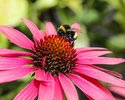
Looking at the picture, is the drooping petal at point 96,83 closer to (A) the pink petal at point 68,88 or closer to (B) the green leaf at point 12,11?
(A) the pink petal at point 68,88

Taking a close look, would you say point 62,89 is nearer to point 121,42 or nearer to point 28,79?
point 28,79

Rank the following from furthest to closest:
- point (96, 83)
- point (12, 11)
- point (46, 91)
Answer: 1. point (12, 11)
2. point (96, 83)
3. point (46, 91)

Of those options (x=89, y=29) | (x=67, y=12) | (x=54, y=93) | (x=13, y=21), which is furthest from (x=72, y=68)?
(x=89, y=29)

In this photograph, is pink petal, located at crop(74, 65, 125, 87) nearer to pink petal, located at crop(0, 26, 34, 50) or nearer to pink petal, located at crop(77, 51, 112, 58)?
pink petal, located at crop(77, 51, 112, 58)

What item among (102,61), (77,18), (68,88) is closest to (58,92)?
(68,88)

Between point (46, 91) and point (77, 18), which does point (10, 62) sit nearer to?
point (46, 91)

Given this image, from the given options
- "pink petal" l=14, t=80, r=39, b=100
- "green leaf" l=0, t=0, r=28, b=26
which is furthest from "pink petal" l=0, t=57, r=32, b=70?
"green leaf" l=0, t=0, r=28, b=26
